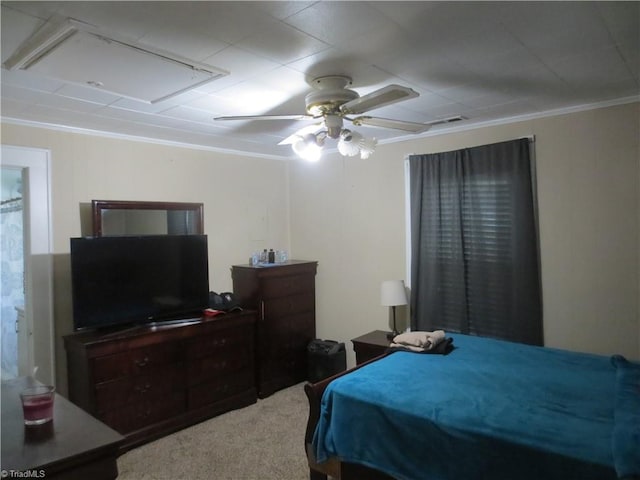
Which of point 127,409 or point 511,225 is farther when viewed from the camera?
point 511,225

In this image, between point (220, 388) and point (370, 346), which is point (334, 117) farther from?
point (220, 388)

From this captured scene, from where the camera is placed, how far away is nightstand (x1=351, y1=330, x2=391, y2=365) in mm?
3760

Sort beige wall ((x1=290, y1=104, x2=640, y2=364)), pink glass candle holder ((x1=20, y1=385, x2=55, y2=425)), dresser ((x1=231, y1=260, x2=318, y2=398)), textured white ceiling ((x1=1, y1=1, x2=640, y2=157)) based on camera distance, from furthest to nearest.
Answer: dresser ((x1=231, y1=260, x2=318, y2=398)), beige wall ((x1=290, y1=104, x2=640, y2=364)), textured white ceiling ((x1=1, y1=1, x2=640, y2=157)), pink glass candle holder ((x1=20, y1=385, x2=55, y2=425))

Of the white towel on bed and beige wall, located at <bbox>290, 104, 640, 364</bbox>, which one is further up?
beige wall, located at <bbox>290, 104, 640, 364</bbox>

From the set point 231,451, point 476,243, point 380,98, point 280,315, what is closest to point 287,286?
point 280,315

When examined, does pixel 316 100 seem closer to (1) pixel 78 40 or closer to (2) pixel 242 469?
(1) pixel 78 40

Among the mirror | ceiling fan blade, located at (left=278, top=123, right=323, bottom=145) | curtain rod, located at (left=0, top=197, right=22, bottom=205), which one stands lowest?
the mirror

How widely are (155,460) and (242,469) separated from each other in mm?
664

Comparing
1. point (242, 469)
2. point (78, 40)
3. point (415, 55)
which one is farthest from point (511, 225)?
point (78, 40)

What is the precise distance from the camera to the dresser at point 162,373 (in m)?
3.13

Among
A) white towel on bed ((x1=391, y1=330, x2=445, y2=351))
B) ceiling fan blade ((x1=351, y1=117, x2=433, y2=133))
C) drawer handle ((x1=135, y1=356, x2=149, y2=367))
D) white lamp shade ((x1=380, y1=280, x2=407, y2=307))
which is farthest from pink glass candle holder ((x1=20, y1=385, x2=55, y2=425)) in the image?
white lamp shade ((x1=380, y1=280, x2=407, y2=307))

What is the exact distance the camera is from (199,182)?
4.33 m

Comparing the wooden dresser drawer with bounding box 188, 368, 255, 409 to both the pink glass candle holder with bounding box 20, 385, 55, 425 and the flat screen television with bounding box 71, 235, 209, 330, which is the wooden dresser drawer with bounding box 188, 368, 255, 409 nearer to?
the flat screen television with bounding box 71, 235, 209, 330

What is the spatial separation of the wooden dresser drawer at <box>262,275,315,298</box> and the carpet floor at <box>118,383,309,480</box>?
1.12 meters
